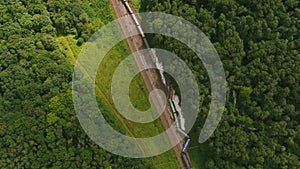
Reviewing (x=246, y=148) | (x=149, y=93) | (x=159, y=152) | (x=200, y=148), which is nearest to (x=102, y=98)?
(x=149, y=93)

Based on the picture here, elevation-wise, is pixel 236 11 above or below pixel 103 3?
above

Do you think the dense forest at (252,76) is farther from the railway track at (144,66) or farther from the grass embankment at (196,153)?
the railway track at (144,66)

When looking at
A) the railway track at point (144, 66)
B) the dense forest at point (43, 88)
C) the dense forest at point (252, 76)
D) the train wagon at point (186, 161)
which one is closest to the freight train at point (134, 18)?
the railway track at point (144, 66)

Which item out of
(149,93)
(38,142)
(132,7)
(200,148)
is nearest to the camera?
(38,142)

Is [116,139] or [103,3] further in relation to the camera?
[103,3]

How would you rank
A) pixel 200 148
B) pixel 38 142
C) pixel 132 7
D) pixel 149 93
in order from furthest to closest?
pixel 132 7
pixel 149 93
pixel 200 148
pixel 38 142

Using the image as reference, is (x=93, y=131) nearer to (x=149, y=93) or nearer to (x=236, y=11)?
(x=149, y=93)
